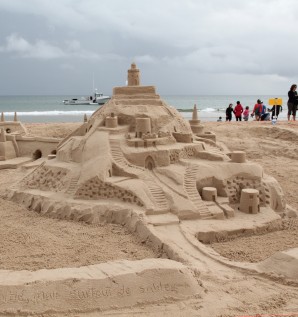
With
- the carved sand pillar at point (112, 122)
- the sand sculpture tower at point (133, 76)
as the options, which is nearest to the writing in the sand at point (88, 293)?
the carved sand pillar at point (112, 122)

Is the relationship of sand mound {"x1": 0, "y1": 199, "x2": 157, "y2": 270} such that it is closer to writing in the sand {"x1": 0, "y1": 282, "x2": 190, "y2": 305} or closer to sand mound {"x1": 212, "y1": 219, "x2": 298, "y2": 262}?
sand mound {"x1": 212, "y1": 219, "x2": 298, "y2": 262}

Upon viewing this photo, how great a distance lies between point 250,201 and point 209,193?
1.05m

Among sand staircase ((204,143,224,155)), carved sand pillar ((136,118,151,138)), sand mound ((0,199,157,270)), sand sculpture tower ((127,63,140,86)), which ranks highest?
sand sculpture tower ((127,63,140,86))

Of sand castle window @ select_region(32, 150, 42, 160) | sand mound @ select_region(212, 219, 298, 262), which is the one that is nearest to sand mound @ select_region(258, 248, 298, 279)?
sand mound @ select_region(212, 219, 298, 262)

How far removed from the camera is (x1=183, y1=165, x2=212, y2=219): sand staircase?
390 inches

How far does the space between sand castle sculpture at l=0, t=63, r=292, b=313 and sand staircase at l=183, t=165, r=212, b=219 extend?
0.02m

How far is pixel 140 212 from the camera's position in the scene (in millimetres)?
9469

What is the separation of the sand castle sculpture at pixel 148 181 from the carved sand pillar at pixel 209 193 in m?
0.03

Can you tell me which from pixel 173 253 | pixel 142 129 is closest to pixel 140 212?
pixel 173 253

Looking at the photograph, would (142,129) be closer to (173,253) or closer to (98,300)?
(173,253)

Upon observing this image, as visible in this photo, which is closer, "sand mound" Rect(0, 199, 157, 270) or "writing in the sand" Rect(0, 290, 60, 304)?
"writing in the sand" Rect(0, 290, 60, 304)

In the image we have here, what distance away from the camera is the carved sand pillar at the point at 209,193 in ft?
34.2

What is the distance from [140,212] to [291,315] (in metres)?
4.66

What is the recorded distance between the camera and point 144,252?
328 inches
